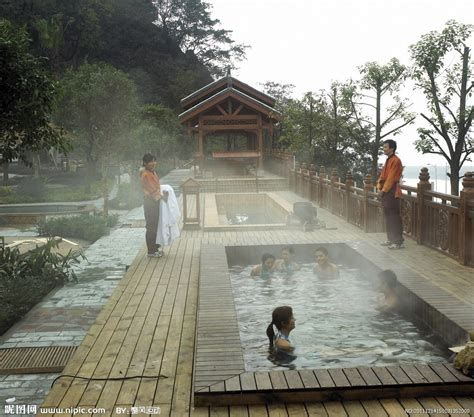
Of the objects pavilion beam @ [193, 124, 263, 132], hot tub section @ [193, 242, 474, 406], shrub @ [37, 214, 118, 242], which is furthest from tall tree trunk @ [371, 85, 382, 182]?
hot tub section @ [193, 242, 474, 406]

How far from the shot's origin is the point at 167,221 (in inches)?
383

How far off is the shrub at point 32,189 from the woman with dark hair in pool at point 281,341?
24788 millimetres

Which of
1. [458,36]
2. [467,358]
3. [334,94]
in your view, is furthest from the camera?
[334,94]

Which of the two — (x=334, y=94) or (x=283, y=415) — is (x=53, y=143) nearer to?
(x=283, y=415)

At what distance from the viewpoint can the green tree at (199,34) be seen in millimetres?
77312

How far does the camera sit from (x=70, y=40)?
212 ft

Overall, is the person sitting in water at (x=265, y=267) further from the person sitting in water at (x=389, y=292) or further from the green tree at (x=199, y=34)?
the green tree at (x=199, y=34)

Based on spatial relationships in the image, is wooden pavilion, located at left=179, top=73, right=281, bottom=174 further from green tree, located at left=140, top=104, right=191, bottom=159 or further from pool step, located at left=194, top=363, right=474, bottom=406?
pool step, located at left=194, top=363, right=474, bottom=406

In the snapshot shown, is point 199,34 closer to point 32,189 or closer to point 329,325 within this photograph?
point 32,189

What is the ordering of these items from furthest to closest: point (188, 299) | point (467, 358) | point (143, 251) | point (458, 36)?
point (458, 36)
point (143, 251)
point (188, 299)
point (467, 358)

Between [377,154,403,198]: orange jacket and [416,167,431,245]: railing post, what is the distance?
1.21 ft

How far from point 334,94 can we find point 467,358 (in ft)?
78.0

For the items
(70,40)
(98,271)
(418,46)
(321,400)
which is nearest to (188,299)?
(321,400)

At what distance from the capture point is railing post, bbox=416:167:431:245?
9570mm
